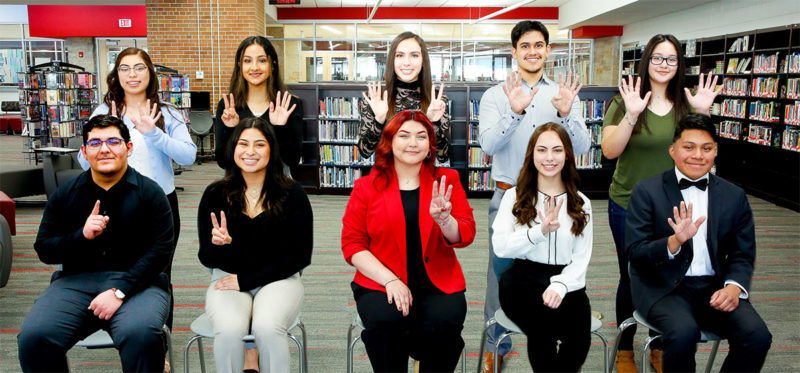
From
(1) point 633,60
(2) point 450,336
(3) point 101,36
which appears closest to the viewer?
(2) point 450,336

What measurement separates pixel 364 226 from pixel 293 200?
31 centimetres

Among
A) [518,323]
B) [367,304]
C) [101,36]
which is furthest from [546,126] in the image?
[101,36]

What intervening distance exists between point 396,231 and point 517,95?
758mm

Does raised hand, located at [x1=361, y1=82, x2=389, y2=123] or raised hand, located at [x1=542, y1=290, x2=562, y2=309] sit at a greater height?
raised hand, located at [x1=361, y1=82, x2=389, y2=123]

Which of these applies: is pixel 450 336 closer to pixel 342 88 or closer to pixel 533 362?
pixel 533 362

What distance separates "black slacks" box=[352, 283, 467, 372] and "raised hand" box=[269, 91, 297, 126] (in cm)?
106

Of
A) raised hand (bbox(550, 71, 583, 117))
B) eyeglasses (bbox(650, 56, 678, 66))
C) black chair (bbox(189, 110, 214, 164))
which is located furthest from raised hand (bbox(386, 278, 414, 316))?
black chair (bbox(189, 110, 214, 164))

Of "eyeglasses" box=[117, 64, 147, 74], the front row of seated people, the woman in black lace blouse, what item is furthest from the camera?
"eyeglasses" box=[117, 64, 147, 74]

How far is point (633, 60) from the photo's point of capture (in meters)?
12.7

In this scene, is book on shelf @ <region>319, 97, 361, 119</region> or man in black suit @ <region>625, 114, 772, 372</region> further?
book on shelf @ <region>319, 97, 361, 119</region>

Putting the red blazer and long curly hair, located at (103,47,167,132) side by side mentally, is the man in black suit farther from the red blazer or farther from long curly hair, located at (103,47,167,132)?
long curly hair, located at (103,47,167,132)

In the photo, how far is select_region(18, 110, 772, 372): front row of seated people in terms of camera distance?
203 centimetres

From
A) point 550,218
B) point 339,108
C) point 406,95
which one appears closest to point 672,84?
point 550,218

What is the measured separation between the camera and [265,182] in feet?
7.74
